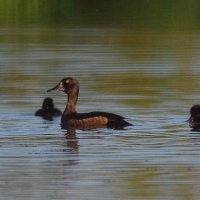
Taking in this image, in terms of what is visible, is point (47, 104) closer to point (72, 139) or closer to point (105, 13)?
point (72, 139)

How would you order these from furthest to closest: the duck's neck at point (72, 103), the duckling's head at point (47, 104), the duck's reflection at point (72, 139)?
the duckling's head at point (47, 104)
the duck's neck at point (72, 103)
the duck's reflection at point (72, 139)

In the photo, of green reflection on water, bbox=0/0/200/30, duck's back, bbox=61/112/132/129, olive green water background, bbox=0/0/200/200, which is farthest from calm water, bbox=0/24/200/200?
green reflection on water, bbox=0/0/200/30

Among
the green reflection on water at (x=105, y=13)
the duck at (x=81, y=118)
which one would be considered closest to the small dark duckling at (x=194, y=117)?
the duck at (x=81, y=118)

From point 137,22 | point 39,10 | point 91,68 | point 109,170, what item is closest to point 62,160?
point 109,170

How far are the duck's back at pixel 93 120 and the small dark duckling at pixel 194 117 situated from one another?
910 mm

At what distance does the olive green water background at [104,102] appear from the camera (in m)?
13.3

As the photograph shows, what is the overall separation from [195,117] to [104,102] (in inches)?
97.0

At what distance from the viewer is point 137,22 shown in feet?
120

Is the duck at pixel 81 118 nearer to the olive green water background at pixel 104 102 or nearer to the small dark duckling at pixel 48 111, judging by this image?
the olive green water background at pixel 104 102

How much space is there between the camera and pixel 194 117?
58.9 feet

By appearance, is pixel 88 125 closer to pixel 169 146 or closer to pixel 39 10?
pixel 169 146

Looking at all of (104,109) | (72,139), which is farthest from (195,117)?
(72,139)

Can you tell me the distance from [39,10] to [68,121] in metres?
23.8

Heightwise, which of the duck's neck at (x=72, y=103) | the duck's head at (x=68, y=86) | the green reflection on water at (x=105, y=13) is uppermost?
the duck's head at (x=68, y=86)
